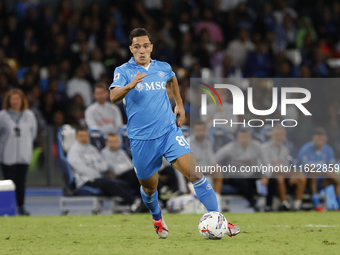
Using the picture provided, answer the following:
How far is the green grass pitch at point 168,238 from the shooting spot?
6.70m

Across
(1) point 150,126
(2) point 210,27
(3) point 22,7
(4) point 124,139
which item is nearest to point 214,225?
(1) point 150,126

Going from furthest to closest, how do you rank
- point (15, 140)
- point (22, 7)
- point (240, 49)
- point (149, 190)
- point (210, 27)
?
point (210, 27) → point (240, 49) → point (22, 7) → point (15, 140) → point (149, 190)

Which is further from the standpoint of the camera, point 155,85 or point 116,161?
point 116,161

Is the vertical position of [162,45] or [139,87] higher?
[162,45]

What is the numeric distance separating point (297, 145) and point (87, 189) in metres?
4.25

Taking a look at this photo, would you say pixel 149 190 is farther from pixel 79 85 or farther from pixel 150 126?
pixel 79 85

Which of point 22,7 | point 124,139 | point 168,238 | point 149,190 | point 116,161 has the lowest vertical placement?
point 168,238

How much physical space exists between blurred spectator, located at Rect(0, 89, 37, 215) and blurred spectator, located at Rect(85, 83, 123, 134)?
4.18 ft

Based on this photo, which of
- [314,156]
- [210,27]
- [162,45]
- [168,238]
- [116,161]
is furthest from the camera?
[210,27]

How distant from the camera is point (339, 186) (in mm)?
12742

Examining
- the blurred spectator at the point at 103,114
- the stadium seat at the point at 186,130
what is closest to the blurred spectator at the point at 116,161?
the blurred spectator at the point at 103,114

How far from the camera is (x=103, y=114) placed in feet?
43.6

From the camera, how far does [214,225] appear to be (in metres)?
7.10

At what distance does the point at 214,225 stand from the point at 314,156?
20.4 ft
